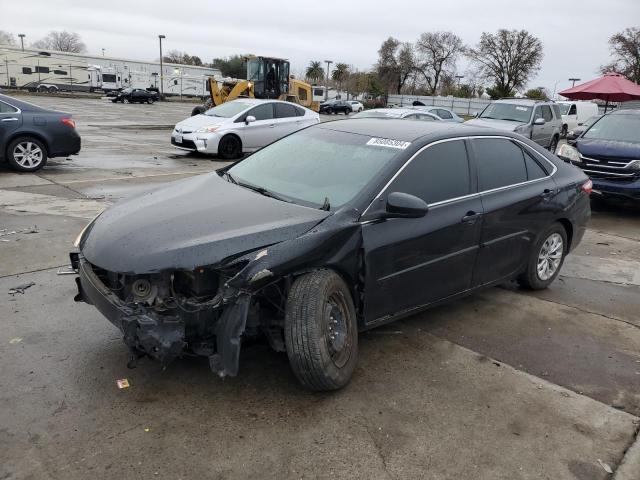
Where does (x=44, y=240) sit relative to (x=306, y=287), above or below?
below

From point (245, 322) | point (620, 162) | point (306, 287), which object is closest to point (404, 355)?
point (306, 287)

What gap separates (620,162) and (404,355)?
22.6 ft

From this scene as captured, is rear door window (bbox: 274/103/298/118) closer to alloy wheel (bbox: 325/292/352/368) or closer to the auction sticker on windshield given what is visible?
the auction sticker on windshield

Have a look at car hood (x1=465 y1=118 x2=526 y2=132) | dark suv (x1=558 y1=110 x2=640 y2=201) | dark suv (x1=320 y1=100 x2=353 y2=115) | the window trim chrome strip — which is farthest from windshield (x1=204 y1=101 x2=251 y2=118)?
dark suv (x1=320 y1=100 x2=353 y2=115)

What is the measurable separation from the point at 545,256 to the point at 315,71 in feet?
338

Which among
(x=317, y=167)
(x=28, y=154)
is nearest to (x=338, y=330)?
(x=317, y=167)

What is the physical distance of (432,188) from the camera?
13.0 ft

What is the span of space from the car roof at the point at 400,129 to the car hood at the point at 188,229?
3.59 ft

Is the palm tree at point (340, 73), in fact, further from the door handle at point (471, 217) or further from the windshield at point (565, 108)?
the door handle at point (471, 217)

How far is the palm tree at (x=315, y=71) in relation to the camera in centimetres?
10281

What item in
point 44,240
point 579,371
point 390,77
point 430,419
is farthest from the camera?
point 390,77

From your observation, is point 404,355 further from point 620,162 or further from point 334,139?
point 620,162

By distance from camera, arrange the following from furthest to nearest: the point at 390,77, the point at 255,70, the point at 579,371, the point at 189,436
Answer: the point at 390,77, the point at 255,70, the point at 579,371, the point at 189,436

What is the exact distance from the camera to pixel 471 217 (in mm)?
4121
